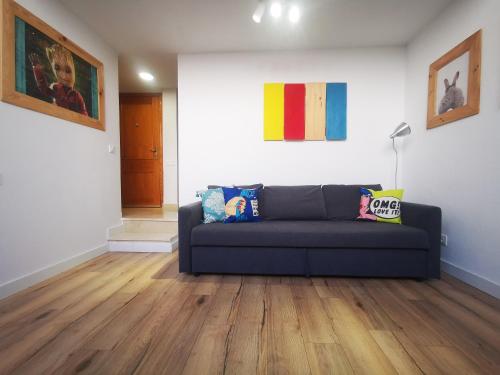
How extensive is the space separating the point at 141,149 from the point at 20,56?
9.12 feet

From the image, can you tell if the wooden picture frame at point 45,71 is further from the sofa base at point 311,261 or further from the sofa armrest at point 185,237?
the sofa base at point 311,261

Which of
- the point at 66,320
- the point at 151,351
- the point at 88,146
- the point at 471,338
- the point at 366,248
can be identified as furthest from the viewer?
the point at 88,146

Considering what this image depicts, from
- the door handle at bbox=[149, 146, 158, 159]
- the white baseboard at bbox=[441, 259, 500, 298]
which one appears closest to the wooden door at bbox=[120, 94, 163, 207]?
the door handle at bbox=[149, 146, 158, 159]

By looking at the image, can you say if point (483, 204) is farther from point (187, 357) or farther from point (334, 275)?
point (187, 357)

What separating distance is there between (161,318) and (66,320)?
2.00 feet

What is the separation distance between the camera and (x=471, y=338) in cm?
135

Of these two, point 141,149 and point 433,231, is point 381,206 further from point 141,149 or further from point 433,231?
point 141,149

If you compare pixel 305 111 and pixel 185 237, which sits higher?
pixel 305 111

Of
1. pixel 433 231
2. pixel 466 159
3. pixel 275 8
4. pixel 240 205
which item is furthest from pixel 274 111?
pixel 433 231

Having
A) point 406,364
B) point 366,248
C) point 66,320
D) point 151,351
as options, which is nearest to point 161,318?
point 151,351

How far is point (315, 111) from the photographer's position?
304 cm

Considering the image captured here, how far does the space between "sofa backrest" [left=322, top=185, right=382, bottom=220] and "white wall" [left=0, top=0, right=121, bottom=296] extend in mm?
2777

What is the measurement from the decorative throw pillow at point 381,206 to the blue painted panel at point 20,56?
3.39 meters

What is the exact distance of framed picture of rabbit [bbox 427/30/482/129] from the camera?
1993 millimetres
